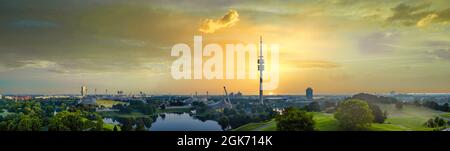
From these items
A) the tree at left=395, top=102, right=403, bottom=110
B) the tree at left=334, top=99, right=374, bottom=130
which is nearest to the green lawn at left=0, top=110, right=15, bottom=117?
the tree at left=334, top=99, right=374, bottom=130

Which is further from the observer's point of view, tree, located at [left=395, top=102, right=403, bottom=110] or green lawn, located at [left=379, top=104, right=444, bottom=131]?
tree, located at [left=395, top=102, right=403, bottom=110]

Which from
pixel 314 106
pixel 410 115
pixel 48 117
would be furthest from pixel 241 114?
pixel 48 117

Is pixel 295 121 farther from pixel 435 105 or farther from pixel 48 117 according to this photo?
pixel 48 117

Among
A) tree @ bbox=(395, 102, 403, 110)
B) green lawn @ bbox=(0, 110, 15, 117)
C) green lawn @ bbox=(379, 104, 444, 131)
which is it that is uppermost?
green lawn @ bbox=(0, 110, 15, 117)

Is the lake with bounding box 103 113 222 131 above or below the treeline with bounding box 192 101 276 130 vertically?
above

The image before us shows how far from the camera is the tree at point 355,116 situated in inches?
557

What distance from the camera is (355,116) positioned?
1453 centimetres

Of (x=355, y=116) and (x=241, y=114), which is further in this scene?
(x=241, y=114)

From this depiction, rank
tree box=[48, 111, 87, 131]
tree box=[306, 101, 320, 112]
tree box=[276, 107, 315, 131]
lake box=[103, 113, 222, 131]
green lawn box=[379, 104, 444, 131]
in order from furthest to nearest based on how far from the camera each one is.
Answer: tree box=[306, 101, 320, 112] < green lawn box=[379, 104, 444, 131] < tree box=[48, 111, 87, 131] < tree box=[276, 107, 315, 131] < lake box=[103, 113, 222, 131]

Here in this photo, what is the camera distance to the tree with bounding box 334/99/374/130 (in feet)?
46.4

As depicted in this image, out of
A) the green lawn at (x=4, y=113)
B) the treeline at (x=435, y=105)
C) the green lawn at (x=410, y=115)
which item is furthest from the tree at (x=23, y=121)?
the treeline at (x=435, y=105)

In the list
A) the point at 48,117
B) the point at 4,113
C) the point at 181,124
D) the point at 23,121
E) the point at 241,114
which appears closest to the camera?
the point at 181,124

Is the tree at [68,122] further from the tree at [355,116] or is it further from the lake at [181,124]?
the tree at [355,116]

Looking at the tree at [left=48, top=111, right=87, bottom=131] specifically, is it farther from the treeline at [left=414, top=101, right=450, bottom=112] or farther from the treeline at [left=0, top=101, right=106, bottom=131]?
the treeline at [left=414, top=101, right=450, bottom=112]
